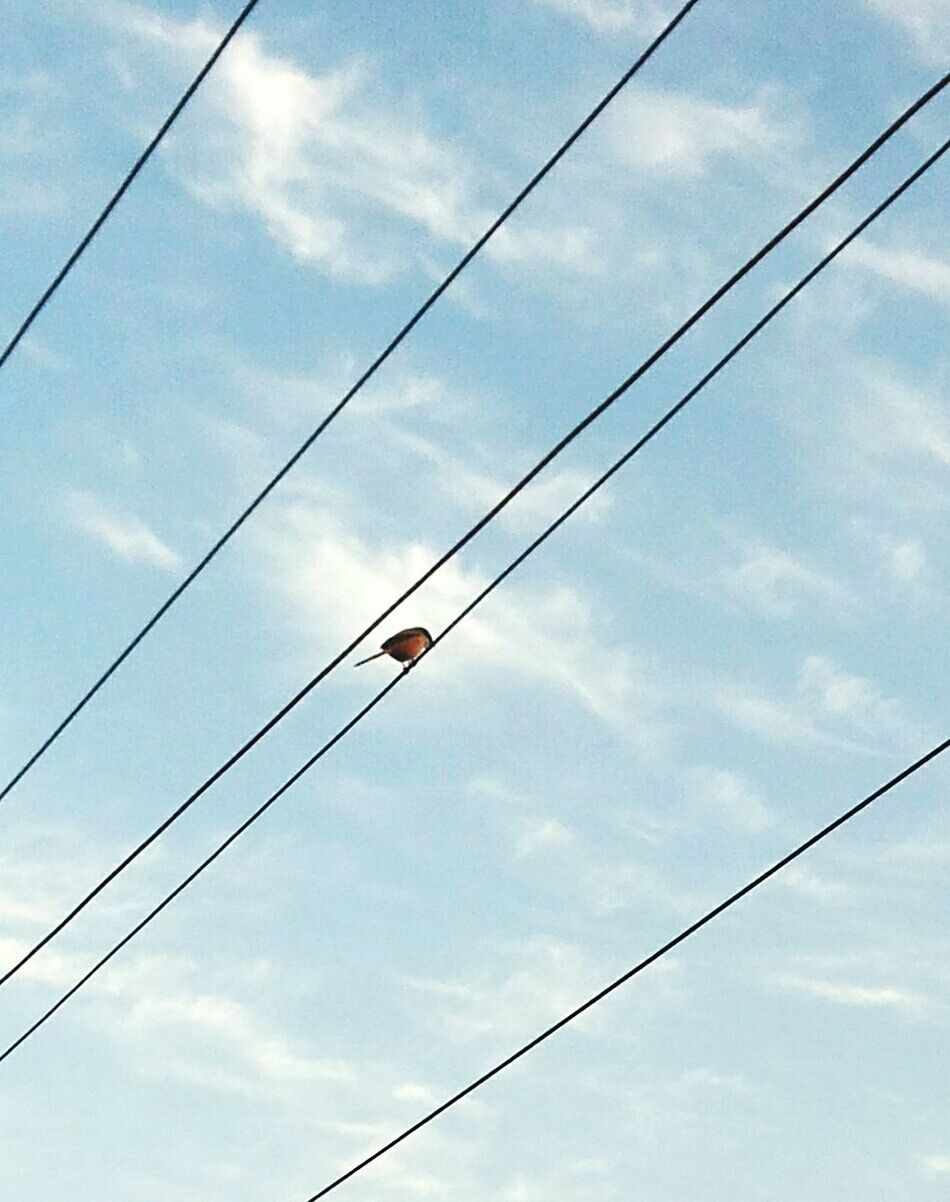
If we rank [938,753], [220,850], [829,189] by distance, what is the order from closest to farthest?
[829,189] → [938,753] → [220,850]

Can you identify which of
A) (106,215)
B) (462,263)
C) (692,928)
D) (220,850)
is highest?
(106,215)

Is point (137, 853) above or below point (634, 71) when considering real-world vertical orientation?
below

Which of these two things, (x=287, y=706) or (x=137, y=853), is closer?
(x=287, y=706)

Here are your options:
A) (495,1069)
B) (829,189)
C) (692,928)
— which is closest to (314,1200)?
(495,1069)

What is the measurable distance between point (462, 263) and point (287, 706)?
2.38 m

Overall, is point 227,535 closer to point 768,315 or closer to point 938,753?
point 768,315

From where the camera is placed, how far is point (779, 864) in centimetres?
859

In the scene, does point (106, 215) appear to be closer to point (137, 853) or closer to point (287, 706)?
point (287, 706)

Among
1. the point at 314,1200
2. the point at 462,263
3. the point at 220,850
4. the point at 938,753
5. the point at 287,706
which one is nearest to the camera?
the point at 462,263

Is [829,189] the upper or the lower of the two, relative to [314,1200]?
upper

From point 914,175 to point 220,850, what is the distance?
475 centimetres

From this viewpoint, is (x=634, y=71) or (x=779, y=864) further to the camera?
(x=779, y=864)

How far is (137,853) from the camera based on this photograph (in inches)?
399

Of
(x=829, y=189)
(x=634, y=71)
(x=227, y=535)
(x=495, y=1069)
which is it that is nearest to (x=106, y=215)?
(x=227, y=535)
